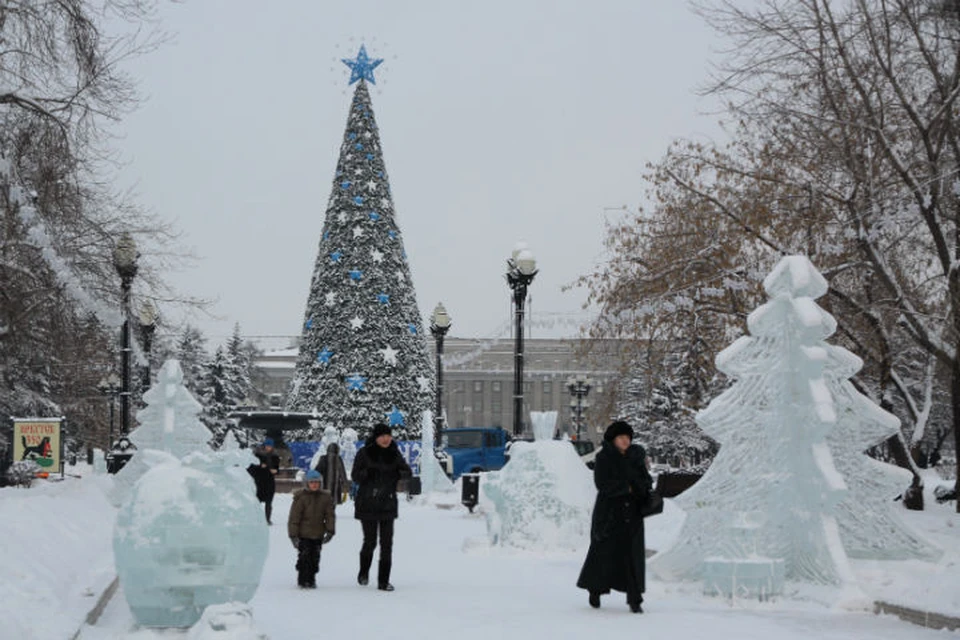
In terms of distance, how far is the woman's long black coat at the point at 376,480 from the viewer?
13.5 m

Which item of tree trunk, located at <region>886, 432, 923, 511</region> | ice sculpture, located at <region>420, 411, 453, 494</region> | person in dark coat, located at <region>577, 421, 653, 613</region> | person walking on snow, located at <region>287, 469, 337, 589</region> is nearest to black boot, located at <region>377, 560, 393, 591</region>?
person walking on snow, located at <region>287, 469, 337, 589</region>

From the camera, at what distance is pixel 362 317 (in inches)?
1852

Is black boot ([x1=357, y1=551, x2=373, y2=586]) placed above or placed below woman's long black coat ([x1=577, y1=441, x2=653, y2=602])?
below

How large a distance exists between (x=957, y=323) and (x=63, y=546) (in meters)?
13.2

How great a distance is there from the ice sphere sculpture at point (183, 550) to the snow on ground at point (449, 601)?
243 mm

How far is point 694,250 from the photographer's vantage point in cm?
2628

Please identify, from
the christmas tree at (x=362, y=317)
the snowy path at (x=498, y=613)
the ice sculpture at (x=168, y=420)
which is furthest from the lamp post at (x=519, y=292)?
the christmas tree at (x=362, y=317)

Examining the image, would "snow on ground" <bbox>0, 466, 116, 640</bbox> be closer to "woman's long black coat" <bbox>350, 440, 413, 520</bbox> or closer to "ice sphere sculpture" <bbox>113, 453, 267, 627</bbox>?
"ice sphere sculpture" <bbox>113, 453, 267, 627</bbox>

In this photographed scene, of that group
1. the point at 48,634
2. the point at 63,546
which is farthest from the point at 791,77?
the point at 48,634

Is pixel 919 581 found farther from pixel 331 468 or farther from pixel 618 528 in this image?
pixel 331 468

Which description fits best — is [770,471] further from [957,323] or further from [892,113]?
[892,113]

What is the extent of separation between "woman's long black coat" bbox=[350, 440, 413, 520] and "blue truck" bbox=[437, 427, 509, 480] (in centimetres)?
3412

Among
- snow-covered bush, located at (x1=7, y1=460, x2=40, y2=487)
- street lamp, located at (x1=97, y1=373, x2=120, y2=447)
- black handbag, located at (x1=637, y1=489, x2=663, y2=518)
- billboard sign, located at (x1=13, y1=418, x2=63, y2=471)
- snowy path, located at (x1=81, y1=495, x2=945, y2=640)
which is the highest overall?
street lamp, located at (x1=97, y1=373, x2=120, y2=447)

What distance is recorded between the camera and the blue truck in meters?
48.8
